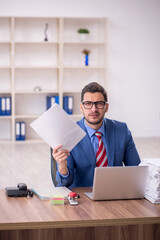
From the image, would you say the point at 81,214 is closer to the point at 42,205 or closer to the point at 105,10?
the point at 42,205

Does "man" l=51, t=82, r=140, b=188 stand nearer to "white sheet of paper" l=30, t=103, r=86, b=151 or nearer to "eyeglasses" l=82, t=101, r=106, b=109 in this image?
"eyeglasses" l=82, t=101, r=106, b=109

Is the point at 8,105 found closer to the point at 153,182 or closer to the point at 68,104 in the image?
the point at 68,104

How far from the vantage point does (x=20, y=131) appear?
26.4 feet

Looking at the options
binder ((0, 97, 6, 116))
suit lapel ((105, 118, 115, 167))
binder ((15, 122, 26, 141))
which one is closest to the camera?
suit lapel ((105, 118, 115, 167))

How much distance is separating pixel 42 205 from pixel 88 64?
19.9ft

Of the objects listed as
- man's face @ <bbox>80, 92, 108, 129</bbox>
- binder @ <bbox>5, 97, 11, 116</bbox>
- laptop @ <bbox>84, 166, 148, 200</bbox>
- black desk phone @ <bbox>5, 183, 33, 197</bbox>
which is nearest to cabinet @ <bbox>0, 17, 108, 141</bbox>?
binder @ <bbox>5, 97, 11, 116</bbox>

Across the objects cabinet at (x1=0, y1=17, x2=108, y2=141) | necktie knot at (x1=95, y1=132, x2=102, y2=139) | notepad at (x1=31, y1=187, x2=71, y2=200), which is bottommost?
notepad at (x1=31, y1=187, x2=71, y2=200)

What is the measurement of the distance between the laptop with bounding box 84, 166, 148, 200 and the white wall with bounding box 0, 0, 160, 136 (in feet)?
19.5

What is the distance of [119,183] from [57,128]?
1.51ft

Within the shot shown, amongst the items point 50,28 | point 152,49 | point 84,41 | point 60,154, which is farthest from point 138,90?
point 60,154

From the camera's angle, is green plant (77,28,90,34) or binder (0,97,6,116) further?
green plant (77,28,90,34)

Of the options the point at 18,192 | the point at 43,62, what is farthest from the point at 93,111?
the point at 43,62

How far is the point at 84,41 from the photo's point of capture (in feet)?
26.5

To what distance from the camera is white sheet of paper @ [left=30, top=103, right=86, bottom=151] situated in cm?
256
